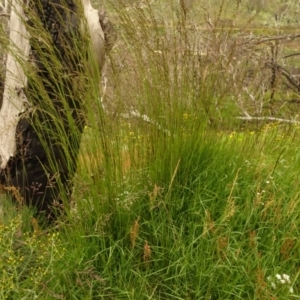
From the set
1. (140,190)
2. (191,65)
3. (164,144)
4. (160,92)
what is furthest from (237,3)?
(140,190)

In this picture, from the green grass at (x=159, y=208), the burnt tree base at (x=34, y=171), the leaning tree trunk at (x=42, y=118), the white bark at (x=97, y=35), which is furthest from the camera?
the white bark at (x=97, y=35)

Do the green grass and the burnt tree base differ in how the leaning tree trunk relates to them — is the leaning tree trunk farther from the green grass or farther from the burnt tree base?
the green grass

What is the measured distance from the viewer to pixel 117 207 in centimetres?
236

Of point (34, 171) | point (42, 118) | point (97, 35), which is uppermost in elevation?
point (97, 35)

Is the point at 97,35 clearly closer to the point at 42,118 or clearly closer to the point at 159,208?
the point at 42,118

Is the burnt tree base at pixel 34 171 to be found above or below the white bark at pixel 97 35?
below

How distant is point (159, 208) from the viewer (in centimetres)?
239

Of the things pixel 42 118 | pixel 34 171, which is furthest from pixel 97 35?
pixel 34 171

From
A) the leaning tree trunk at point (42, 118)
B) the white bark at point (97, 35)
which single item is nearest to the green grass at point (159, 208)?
the leaning tree trunk at point (42, 118)

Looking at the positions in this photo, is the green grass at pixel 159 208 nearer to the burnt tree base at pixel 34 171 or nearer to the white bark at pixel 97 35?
the burnt tree base at pixel 34 171

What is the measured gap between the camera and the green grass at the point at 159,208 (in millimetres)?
2199

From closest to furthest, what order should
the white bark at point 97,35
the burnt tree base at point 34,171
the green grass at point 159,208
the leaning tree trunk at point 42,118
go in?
1. the green grass at point 159,208
2. the leaning tree trunk at point 42,118
3. the burnt tree base at point 34,171
4. the white bark at point 97,35

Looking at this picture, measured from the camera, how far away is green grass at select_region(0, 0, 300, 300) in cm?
220

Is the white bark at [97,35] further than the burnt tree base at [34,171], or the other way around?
the white bark at [97,35]
